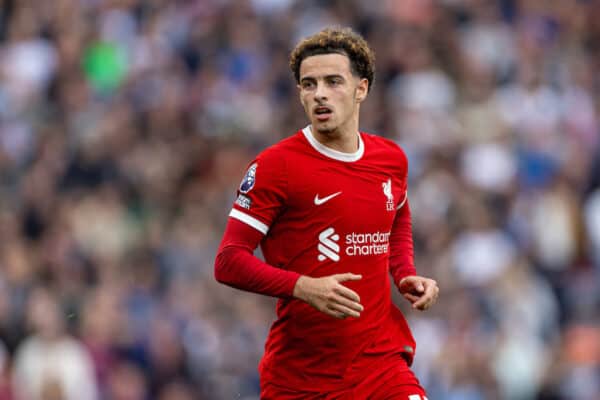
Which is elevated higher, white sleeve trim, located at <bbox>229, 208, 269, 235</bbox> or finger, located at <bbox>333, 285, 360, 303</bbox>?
white sleeve trim, located at <bbox>229, 208, 269, 235</bbox>

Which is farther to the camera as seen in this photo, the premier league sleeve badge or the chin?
the chin

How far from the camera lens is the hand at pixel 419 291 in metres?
6.50

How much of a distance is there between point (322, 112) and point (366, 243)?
664mm

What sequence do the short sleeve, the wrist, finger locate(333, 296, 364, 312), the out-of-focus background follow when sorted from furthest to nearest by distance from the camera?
the out-of-focus background, the short sleeve, the wrist, finger locate(333, 296, 364, 312)

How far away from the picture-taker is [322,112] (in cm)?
649

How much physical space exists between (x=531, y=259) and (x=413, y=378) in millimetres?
6631

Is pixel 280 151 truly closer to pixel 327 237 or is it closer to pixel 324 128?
pixel 324 128

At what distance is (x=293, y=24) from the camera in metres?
15.8

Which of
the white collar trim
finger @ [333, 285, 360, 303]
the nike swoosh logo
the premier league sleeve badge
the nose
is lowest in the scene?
finger @ [333, 285, 360, 303]

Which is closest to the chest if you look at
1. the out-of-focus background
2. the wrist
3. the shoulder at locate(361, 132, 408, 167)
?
the shoulder at locate(361, 132, 408, 167)

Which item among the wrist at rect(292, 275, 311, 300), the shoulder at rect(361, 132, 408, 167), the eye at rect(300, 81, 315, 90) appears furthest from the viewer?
the shoulder at rect(361, 132, 408, 167)

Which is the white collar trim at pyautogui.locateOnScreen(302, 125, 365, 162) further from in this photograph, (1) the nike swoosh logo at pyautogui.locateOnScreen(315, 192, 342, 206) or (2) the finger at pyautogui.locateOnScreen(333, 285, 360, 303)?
(2) the finger at pyautogui.locateOnScreen(333, 285, 360, 303)

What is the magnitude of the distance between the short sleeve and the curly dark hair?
0.53 meters

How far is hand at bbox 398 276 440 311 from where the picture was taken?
650 centimetres
